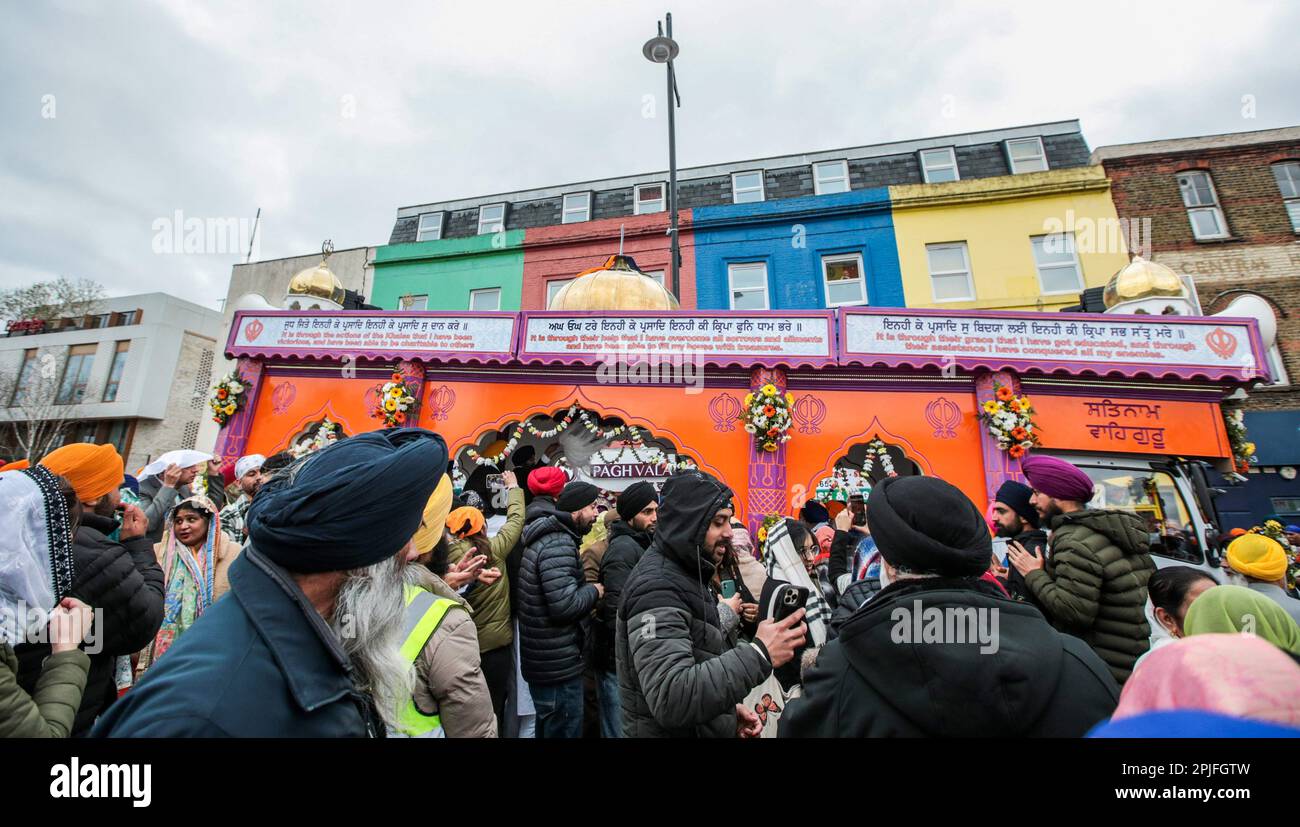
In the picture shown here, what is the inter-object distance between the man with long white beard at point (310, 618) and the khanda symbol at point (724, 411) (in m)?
7.31

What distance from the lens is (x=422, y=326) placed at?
9.30m

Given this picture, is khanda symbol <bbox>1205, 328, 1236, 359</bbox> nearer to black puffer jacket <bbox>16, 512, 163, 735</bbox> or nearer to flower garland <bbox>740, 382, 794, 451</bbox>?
flower garland <bbox>740, 382, 794, 451</bbox>

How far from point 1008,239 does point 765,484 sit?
11.2 meters

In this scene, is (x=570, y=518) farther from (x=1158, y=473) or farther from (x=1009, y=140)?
(x=1009, y=140)

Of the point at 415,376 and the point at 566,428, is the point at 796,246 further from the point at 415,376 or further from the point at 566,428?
the point at 415,376

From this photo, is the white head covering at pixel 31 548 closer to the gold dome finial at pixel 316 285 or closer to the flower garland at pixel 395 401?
the flower garland at pixel 395 401

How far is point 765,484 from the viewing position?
8.18 m

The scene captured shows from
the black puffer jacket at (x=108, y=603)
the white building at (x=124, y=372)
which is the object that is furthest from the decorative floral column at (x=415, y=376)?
the white building at (x=124, y=372)

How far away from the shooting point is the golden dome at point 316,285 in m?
10.7

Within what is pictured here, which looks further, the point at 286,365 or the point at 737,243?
the point at 737,243

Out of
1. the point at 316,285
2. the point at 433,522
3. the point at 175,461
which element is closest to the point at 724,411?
the point at 433,522

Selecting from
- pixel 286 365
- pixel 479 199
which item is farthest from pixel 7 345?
pixel 286 365

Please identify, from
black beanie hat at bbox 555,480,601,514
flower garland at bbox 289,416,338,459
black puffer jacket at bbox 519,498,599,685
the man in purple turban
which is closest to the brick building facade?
the man in purple turban

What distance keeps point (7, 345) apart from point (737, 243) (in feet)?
138
